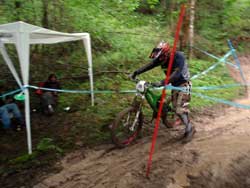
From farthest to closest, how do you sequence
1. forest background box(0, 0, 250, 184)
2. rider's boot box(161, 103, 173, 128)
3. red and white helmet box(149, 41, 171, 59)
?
forest background box(0, 0, 250, 184) → rider's boot box(161, 103, 173, 128) → red and white helmet box(149, 41, 171, 59)

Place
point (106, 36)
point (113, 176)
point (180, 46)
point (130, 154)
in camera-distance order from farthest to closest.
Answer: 1. point (180, 46)
2. point (106, 36)
3. point (130, 154)
4. point (113, 176)

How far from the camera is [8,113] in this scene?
20.6 ft

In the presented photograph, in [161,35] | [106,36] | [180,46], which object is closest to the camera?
[106,36]

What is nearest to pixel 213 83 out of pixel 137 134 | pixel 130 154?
pixel 137 134

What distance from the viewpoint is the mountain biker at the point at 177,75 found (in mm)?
5188

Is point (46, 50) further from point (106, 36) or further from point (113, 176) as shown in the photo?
point (113, 176)

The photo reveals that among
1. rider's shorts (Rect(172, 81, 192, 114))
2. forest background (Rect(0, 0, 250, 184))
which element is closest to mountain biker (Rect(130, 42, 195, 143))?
rider's shorts (Rect(172, 81, 192, 114))

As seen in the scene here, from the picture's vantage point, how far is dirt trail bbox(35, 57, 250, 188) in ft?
14.2

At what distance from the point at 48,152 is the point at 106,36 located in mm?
5998

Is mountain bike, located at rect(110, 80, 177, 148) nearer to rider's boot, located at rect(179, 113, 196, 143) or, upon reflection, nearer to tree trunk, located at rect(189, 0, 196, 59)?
rider's boot, located at rect(179, 113, 196, 143)

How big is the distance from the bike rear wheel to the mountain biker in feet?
2.26

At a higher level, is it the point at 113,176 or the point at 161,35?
the point at 161,35

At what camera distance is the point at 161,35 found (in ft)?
40.8

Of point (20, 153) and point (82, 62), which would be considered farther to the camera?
point (82, 62)
